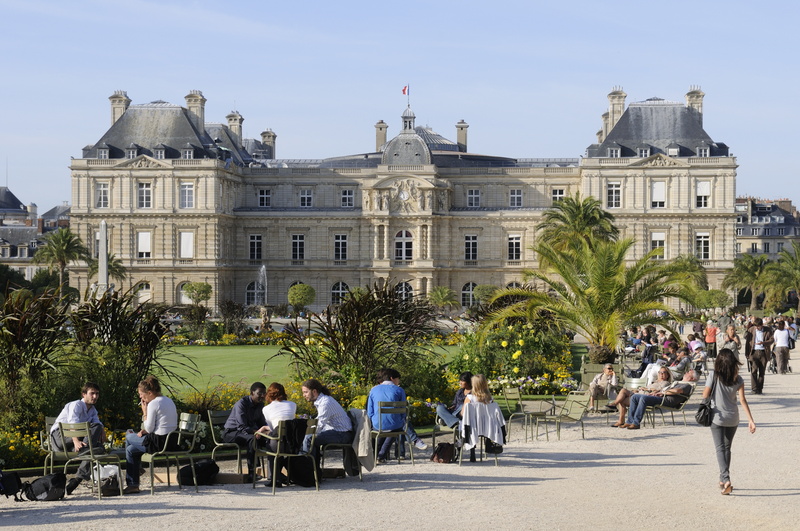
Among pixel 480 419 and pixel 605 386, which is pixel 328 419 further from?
pixel 605 386

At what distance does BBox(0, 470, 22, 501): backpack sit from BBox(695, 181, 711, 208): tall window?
2259 inches

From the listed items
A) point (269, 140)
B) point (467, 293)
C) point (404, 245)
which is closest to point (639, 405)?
point (404, 245)

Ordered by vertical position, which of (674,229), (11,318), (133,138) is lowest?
(11,318)

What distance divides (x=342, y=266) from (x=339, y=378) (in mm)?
48709

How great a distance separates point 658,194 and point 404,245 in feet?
50.1

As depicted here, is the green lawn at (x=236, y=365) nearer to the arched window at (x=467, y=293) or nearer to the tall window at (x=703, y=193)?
the arched window at (x=467, y=293)

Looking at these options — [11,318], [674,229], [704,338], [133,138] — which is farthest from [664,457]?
[133,138]

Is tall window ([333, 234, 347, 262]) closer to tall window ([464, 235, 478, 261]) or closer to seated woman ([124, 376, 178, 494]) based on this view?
tall window ([464, 235, 478, 261])

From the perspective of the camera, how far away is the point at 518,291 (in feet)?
87.0

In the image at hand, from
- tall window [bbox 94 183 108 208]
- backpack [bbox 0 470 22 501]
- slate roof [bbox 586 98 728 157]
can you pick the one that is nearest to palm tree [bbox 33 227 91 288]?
tall window [bbox 94 183 108 208]

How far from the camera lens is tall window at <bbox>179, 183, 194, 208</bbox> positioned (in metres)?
66.4

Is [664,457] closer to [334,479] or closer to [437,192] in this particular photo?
[334,479]

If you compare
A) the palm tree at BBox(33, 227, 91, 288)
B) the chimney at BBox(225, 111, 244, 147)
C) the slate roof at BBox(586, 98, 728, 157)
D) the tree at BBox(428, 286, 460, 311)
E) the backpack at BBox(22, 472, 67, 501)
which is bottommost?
the backpack at BBox(22, 472, 67, 501)

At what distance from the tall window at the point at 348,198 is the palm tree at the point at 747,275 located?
75.6 ft
